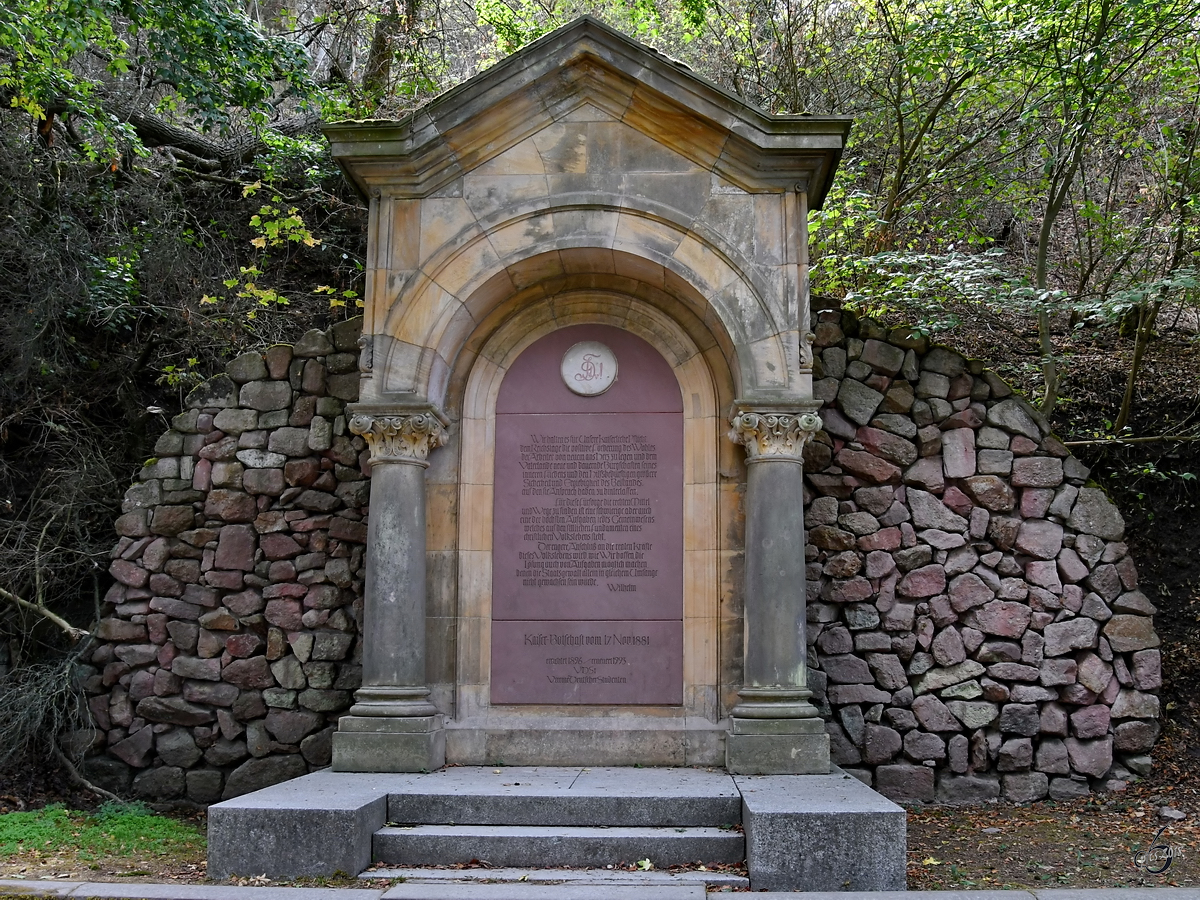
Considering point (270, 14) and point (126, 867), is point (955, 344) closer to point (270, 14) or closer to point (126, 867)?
point (126, 867)

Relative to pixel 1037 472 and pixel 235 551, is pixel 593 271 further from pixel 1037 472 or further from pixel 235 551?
pixel 1037 472

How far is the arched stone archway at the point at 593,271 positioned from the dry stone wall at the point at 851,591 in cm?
111

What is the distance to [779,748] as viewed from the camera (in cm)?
665

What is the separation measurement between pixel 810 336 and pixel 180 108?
11464 millimetres

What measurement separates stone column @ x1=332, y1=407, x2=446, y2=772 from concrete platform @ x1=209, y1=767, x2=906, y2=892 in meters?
0.43

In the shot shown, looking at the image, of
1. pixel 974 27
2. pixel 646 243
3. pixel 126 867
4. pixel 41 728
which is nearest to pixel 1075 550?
pixel 646 243

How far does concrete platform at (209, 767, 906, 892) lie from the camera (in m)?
5.23

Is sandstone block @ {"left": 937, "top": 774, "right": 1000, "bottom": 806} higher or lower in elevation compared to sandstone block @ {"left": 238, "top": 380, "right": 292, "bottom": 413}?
lower

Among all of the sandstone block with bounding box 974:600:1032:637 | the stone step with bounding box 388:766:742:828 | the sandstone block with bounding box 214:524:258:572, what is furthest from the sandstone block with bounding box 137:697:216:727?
the sandstone block with bounding box 974:600:1032:637

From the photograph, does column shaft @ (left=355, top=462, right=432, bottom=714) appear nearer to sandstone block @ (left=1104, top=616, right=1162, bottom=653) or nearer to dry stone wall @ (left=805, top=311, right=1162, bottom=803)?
dry stone wall @ (left=805, top=311, right=1162, bottom=803)

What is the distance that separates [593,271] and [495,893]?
184 inches

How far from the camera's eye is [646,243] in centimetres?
737

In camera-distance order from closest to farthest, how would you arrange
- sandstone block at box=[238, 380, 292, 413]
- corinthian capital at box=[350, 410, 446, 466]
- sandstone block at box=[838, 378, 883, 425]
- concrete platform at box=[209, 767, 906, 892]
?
1. concrete platform at box=[209, 767, 906, 892]
2. corinthian capital at box=[350, 410, 446, 466]
3. sandstone block at box=[838, 378, 883, 425]
4. sandstone block at box=[238, 380, 292, 413]

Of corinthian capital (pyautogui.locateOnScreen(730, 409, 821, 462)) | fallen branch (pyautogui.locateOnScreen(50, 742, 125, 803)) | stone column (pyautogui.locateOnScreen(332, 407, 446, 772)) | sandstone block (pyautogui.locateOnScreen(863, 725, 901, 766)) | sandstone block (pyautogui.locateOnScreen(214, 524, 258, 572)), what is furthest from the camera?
sandstone block (pyautogui.locateOnScreen(214, 524, 258, 572))
